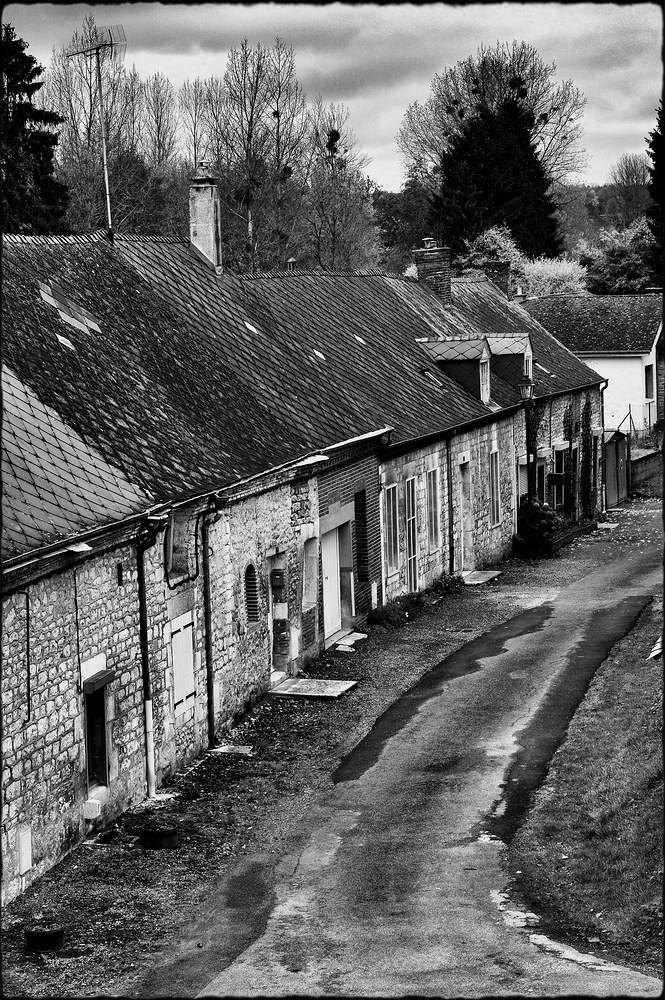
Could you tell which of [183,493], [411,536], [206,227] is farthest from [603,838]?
[206,227]

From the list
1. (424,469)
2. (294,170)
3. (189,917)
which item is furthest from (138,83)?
(189,917)

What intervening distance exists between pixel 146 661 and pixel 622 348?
120 feet

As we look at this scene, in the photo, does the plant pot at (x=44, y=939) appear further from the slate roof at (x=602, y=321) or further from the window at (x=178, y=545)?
the slate roof at (x=602, y=321)

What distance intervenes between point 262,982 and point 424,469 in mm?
16993

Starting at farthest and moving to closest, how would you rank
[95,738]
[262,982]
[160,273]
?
1. [160,273]
2. [95,738]
3. [262,982]

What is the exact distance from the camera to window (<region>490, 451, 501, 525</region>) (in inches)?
1201

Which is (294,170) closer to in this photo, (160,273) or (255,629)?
(160,273)

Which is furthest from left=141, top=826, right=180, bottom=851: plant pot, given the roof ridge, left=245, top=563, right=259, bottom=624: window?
the roof ridge

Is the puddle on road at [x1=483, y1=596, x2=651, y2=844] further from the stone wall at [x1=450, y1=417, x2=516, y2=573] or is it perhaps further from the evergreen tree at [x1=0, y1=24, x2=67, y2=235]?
the evergreen tree at [x1=0, y1=24, x2=67, y2=235]

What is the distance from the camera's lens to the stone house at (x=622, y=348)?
156ft

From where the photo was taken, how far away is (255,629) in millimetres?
18484

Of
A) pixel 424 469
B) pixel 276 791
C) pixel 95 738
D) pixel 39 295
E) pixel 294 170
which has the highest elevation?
pixel 294 170

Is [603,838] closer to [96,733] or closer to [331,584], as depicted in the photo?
[96,733]

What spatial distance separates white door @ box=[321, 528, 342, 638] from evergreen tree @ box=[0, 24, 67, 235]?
16.2 meters
